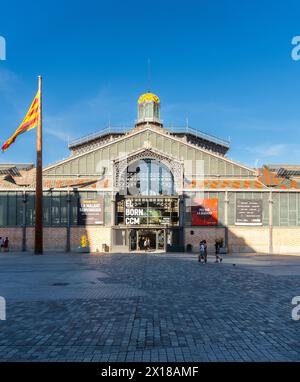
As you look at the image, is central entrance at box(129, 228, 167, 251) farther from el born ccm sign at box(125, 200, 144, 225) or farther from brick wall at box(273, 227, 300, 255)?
brick wall at box(273, 227, 300, 255)

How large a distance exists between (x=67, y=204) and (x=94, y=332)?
96.9 feet

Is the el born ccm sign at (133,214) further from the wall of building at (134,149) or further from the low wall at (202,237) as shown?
the wall of building at (134,149)

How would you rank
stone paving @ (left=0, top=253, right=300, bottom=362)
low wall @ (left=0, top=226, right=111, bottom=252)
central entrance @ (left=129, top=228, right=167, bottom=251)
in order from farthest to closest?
central entrance @ (left=129, top=228, right=167, bottom=251) < low wall @ (left=0, top=226, right=111, bottom=252) < stone paving @ (left=0, top=253, right=300, bottom=362)

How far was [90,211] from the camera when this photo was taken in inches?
1433

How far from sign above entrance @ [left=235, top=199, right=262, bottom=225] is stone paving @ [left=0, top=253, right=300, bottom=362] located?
19.8 metres

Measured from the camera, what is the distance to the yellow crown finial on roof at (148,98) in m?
50.2

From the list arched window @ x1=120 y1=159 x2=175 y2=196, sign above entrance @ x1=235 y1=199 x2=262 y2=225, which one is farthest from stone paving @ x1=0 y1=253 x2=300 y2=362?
arched window @ x1=120 y1=159 x2=175 y2=196

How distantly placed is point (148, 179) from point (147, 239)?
692cm

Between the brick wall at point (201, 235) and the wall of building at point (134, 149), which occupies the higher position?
the wall of building at point (134, 149)

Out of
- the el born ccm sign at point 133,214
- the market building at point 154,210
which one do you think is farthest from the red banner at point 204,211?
the el born ccm sign at point 133,214

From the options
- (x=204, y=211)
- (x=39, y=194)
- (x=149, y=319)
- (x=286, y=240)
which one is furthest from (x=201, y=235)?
(x=149, y=319)

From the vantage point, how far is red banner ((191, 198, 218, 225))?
36.1 meters
